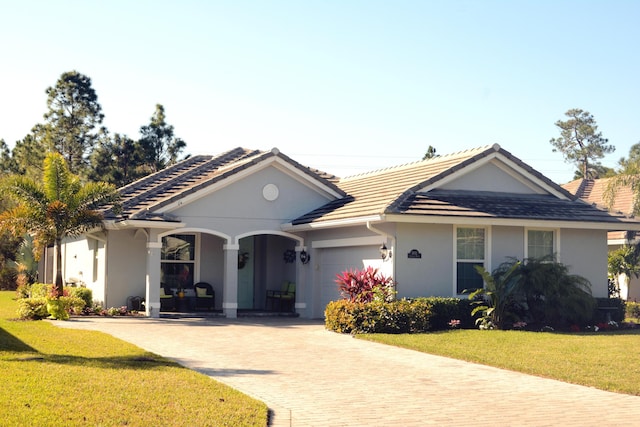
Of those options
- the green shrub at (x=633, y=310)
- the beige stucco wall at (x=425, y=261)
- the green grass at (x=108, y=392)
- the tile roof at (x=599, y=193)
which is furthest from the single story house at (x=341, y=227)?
the tile roof at (x=599, y=193)

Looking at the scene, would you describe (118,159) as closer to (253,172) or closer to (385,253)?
(253,172)

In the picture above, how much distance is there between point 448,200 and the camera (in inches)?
862

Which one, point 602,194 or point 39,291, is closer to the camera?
point 39,291

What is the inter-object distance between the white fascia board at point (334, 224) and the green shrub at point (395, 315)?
2.18 m

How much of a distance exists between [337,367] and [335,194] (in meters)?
12.3

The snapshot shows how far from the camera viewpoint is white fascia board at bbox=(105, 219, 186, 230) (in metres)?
22.2

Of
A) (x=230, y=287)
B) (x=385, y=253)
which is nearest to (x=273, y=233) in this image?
(x=230, y=287)

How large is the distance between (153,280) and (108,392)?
12705 mm

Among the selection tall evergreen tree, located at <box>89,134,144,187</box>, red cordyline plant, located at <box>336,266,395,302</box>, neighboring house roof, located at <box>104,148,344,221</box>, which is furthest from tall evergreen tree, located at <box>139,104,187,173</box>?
red cordyline plant, located at <box>336,266,395,302</box>

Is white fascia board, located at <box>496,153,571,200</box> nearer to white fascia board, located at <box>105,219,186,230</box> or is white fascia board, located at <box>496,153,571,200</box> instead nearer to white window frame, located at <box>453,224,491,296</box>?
white window frame, located at <box>453,224,491,296</box>

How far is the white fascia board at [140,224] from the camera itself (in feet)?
72.9

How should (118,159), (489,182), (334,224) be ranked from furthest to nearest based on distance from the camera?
(118,159) → (489,182) → (334,224)

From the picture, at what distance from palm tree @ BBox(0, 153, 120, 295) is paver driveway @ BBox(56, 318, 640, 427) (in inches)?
212

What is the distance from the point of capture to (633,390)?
11.5 metres
